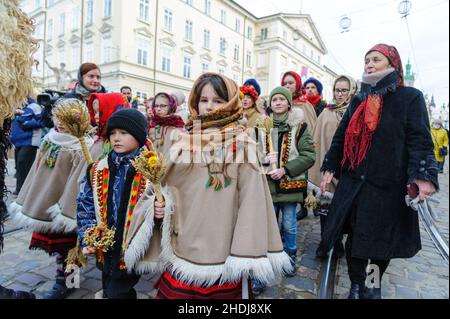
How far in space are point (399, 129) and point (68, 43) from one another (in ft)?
81.9

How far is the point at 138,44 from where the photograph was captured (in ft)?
67.6

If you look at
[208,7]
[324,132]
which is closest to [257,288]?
[324,132]

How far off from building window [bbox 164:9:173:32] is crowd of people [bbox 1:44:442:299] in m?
21.1

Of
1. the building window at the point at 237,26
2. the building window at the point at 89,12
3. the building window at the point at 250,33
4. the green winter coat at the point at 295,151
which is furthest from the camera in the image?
the building window at the point at 250,33

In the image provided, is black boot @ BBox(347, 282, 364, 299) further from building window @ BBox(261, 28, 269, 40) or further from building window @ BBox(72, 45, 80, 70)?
building window @ BBox(261, 28, 269, 40)

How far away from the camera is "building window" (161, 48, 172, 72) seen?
915 inches

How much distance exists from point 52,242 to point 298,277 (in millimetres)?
2442

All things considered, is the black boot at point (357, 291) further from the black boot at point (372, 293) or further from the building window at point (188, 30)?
the building window at point (188, 30)

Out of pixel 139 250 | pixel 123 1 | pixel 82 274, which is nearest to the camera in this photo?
pixel 139 250

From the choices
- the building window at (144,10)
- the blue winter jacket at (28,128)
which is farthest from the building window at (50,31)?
the blue winter jacket at (28,128)

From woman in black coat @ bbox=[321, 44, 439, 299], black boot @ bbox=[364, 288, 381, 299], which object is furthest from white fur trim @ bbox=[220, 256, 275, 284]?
black boot @ bbox=[364, 288, 381, 299]

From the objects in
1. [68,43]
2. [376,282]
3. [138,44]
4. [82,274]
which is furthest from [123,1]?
[376,282]

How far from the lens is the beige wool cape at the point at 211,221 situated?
1.70 m
